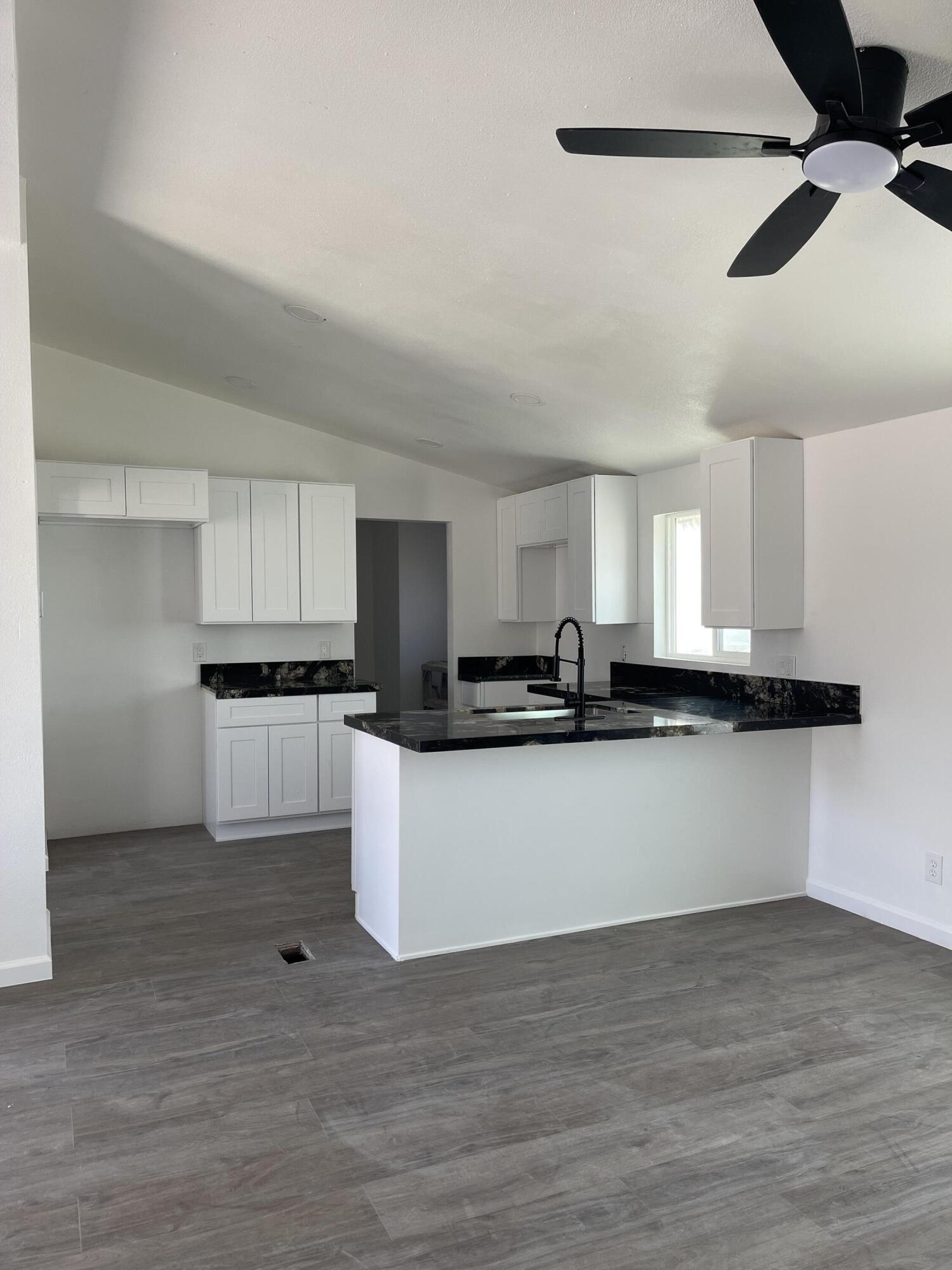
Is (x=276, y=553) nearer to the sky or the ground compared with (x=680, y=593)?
nearer to the sky

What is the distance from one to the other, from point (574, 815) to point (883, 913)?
143cm

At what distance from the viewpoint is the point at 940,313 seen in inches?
114

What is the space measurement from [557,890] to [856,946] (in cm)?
121

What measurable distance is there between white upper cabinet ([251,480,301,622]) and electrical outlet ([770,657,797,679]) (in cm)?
288

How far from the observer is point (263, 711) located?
5.48 meters

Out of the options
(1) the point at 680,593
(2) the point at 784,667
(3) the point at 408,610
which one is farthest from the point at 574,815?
(3) the point at 408,610

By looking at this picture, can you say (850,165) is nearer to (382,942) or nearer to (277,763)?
(382,942)

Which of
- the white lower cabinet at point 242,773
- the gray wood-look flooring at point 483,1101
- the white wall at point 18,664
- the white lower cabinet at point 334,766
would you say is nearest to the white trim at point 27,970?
the white wall at point 18,664

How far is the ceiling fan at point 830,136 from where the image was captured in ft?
4.78

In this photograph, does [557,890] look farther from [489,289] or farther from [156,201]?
[156,201]

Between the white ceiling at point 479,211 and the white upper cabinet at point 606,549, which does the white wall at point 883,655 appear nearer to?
the white ceiling at point 479,211

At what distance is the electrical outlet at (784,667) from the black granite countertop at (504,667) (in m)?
2.25

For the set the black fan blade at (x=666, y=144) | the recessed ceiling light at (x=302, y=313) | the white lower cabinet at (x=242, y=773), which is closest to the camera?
the black fan blade at (x=666, y=144)

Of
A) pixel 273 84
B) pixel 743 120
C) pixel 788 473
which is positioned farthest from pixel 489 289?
pixel 788 473
